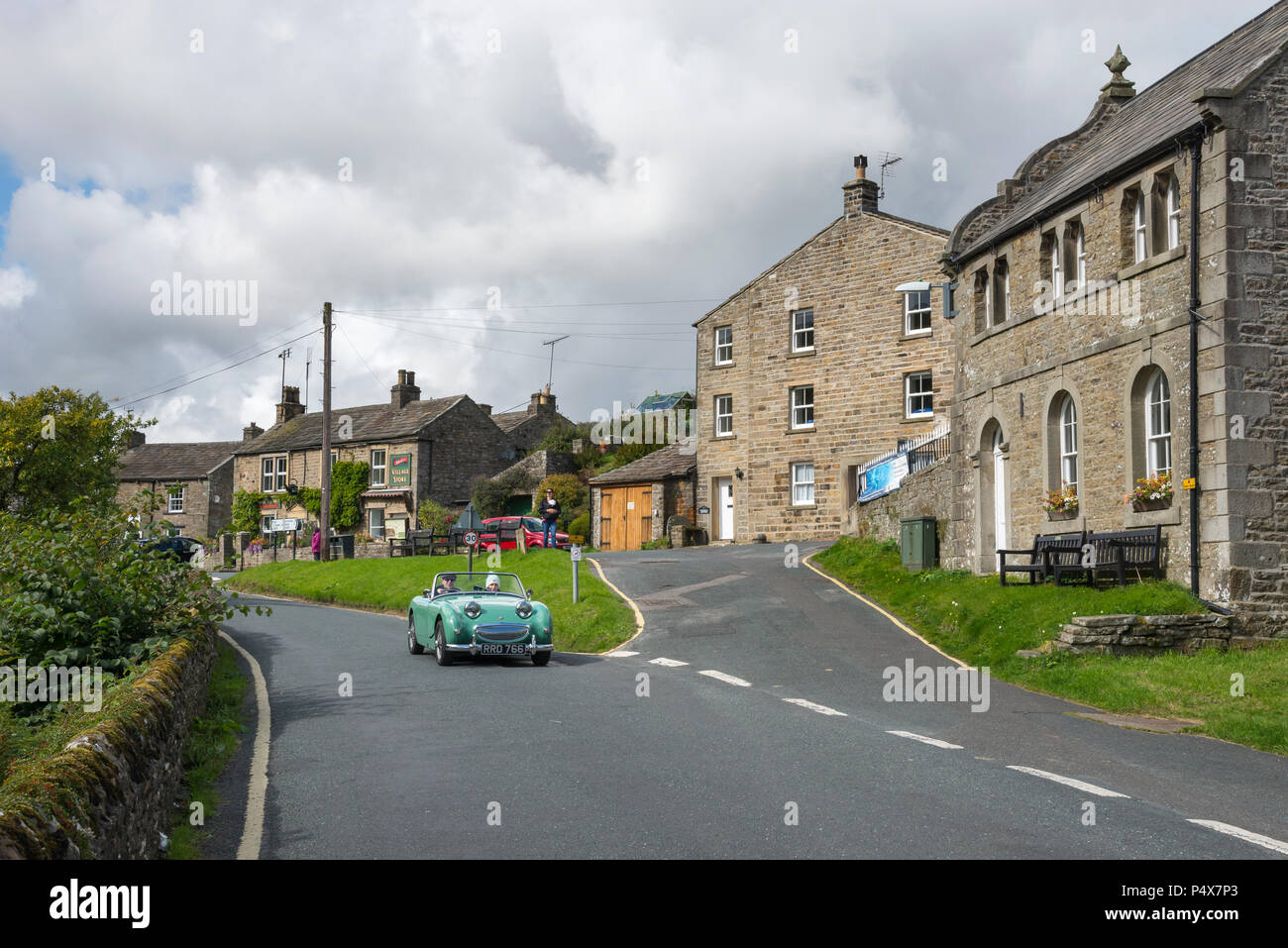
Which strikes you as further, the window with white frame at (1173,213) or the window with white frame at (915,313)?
the window with white frame at (915,313)

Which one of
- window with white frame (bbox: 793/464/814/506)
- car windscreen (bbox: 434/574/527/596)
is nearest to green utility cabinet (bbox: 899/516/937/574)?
car windscreen (bbox: 434/574/527/596)

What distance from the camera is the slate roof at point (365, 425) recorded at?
182 feet

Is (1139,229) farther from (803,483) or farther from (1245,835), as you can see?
(803,483)

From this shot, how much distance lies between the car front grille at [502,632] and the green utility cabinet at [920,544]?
36.6ft

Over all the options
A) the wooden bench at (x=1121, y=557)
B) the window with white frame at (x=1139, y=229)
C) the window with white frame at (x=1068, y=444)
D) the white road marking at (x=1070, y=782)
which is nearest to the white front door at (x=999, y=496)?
the window with white frame at (x=1068, y=444)

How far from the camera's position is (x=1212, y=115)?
1652 cm

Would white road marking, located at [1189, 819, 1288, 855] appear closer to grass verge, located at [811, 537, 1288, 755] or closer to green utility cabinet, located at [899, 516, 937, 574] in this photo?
grass verge, located at [811, 537, 1288, 755]

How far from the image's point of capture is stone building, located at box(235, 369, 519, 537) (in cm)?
5416

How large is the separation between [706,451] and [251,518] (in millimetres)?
29102

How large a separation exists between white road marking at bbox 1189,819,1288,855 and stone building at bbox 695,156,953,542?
30.3m

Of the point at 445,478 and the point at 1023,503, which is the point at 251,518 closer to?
the point at 445,478

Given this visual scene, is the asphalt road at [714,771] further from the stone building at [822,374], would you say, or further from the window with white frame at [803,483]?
the window with white frame at [803,483]

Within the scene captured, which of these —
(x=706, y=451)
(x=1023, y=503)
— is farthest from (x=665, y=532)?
(x=1023, y=503)

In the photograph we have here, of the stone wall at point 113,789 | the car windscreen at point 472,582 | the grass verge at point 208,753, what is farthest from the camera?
the car windscreen at point 472,582
